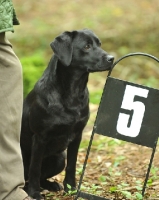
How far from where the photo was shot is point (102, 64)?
181 inches

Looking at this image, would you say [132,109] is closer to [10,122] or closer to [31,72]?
[10,122]

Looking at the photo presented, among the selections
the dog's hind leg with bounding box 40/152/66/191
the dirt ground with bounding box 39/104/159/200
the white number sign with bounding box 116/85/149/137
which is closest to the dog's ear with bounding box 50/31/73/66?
the white number sign with bounding box 116/85/149/137

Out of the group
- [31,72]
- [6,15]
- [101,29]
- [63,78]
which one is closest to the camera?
[6,15]

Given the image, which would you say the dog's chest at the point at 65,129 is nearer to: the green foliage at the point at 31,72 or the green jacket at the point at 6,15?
the green jacket at the point at 6,15

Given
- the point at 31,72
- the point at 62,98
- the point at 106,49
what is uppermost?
the point at 62,98

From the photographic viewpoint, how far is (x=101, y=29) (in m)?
12.8

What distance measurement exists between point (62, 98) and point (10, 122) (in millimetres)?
Result: 638

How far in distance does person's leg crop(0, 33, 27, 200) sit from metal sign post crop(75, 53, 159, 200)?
0.57 meters

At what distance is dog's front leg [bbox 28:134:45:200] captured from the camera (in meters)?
4.77

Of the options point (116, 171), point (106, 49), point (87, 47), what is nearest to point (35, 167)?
point (87, 47)

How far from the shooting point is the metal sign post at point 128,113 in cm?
444

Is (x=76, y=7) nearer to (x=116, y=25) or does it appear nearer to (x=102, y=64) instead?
(x=116, y=25)

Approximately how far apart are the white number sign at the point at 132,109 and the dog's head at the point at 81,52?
1.10ft

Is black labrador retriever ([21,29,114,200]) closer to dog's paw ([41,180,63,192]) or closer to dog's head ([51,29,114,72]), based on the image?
dog's head ([51,29,114,72])
